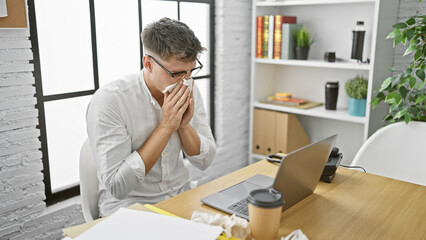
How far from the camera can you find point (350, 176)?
1.56m

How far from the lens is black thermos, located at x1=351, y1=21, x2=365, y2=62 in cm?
254

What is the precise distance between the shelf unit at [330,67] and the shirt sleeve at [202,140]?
118 cm

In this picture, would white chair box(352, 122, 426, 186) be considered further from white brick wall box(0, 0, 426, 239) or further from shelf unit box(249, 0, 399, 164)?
white brick wall box(0, 0, 426, 239)

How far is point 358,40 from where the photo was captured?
2.55 m

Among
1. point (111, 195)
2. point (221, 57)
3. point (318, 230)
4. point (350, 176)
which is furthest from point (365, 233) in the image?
point (221, 57)

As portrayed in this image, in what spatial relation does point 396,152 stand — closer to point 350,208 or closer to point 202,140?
point 350,208

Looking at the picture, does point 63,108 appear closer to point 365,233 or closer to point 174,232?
point 174,232

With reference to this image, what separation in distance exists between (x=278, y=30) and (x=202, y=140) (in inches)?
56.1

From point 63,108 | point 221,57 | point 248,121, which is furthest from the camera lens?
point 248,121

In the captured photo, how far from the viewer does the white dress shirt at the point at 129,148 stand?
145 cm

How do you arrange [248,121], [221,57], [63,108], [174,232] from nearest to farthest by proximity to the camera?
[174,232]
[63,108]
[221,57]
[248,121]

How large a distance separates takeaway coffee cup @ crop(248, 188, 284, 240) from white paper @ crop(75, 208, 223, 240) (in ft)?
0.32

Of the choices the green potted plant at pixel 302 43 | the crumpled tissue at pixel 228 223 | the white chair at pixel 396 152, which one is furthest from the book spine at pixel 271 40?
the crumpled tissue at pixel 228 223

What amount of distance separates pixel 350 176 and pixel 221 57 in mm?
1570
